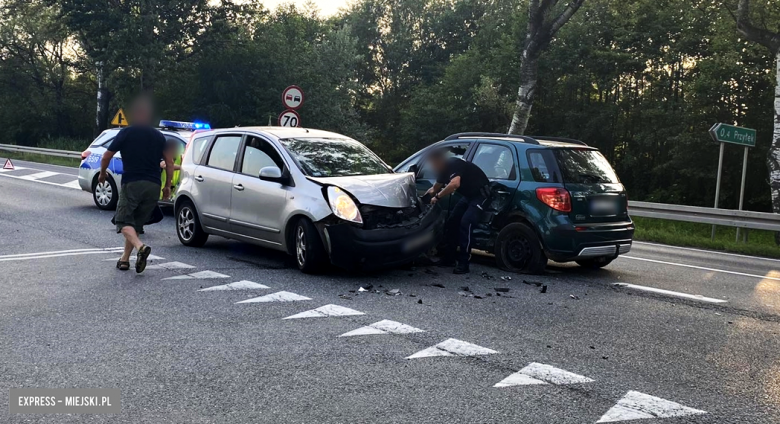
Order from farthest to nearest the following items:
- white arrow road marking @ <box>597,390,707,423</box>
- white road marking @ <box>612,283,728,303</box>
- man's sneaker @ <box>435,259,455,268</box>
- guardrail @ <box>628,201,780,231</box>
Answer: guardrail @ <box>628,201,780,231</box> → man's sneaker @ <box>435,259,455,268</box> → white road marking @ <box>612,283,728,303</box> → white arrow road marking @ <box>597,390,707,423</box>

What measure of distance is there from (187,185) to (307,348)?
543 centimetres

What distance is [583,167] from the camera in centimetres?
871

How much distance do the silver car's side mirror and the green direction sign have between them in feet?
37.3

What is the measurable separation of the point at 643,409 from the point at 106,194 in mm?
12330

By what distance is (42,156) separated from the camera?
33.0 meters

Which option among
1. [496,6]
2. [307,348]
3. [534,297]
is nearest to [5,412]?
[307,348]

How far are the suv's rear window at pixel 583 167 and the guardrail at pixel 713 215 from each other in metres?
6.39

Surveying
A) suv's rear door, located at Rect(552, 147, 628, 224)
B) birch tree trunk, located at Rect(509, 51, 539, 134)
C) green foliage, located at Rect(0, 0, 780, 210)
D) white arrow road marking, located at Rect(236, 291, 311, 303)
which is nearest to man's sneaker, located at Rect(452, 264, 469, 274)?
suv's rear door, located at Rect(552, 147, 628, 224)

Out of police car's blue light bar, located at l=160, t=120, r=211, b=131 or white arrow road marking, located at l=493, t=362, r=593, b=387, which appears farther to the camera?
police car's blue light bar, located at l=160, t=120, r=211, b=131

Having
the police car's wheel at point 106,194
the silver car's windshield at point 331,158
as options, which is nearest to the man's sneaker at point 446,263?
the silver car's windshield at point 331,158

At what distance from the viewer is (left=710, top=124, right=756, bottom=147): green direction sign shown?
52.0 feet

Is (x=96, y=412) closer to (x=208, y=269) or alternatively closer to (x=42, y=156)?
(x=208, y=269)

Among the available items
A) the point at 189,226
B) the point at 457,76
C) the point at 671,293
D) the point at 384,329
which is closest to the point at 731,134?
the point at 671,293

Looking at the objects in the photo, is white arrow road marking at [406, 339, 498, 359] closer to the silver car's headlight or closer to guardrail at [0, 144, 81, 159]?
the silver car's headlight
